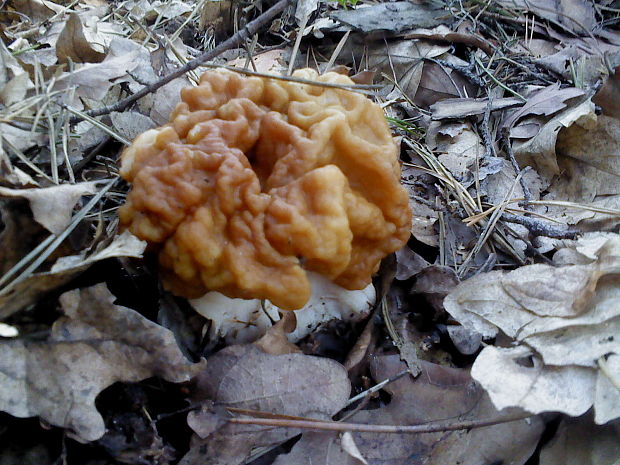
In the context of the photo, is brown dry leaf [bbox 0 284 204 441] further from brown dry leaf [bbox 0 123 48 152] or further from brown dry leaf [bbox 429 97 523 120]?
brown dry leaf [bbox 429 97 523 120]

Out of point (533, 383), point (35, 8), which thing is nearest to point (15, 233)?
point (533, 383)

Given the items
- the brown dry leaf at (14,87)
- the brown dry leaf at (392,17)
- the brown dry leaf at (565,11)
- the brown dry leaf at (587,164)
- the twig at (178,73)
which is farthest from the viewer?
the brown dry leaf at (565,11)

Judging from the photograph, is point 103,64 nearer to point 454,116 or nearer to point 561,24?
point 454,116

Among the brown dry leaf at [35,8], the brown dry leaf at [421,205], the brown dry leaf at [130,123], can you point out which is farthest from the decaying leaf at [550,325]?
the brown dry leaf at [35,8]

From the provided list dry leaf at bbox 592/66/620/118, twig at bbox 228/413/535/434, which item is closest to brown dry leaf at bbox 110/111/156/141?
twig at bbox 228/413/535/434

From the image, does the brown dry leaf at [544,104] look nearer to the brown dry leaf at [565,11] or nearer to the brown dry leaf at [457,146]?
the brown dry leaf at [457,146]

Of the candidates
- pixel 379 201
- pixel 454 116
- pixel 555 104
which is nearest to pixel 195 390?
pixel 379 201
